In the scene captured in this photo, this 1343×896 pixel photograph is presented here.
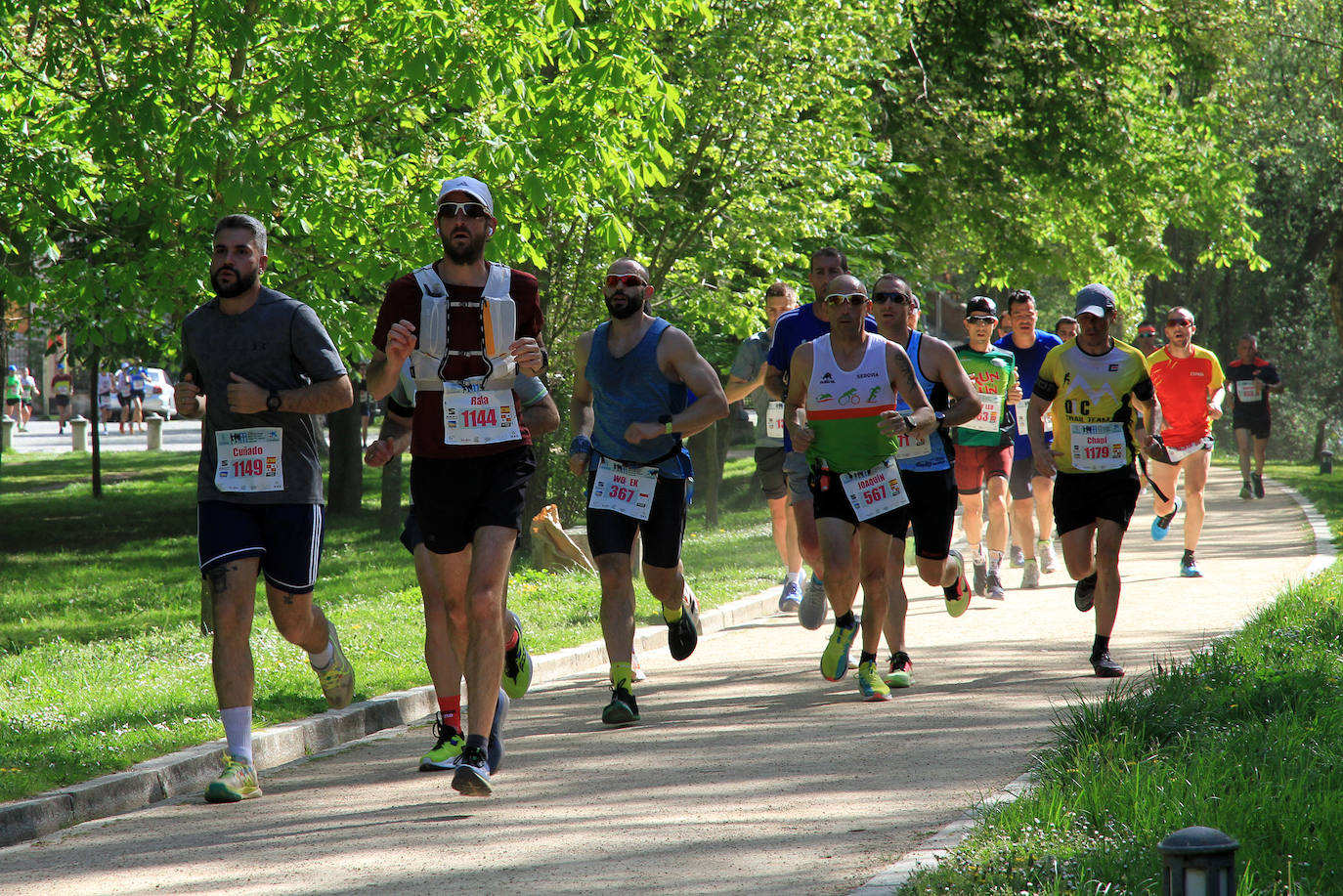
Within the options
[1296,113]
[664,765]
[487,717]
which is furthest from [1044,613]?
[1296,113]

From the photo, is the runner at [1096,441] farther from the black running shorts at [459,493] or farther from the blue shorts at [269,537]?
the blue shorts at [269,537]

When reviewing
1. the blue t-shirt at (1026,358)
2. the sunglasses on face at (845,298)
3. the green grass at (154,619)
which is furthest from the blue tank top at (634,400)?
the blue t-shirt at (1026,358)

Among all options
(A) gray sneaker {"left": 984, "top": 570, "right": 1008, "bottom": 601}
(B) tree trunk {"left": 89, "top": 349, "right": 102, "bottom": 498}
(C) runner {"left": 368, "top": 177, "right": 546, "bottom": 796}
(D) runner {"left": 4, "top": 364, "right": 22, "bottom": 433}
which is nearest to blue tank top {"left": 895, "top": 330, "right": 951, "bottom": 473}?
(C) runner {"left": 368, "top": 177, "right": 546, "bottom": 796}

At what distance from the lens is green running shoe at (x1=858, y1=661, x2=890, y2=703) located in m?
7.90

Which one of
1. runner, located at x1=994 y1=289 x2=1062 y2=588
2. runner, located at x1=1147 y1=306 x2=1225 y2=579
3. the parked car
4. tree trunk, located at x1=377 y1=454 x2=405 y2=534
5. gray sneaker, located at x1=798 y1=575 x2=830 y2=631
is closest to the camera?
gray sneaker, located at x1=798 y1=575 x2=830 y2=631

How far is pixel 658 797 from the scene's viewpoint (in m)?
5.89

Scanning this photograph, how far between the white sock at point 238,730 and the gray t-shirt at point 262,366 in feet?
2.73

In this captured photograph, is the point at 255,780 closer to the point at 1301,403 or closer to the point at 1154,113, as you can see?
the point at 1154,113

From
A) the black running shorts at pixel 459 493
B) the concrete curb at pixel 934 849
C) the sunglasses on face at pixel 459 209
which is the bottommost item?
the concrete curb at pixel 934 849

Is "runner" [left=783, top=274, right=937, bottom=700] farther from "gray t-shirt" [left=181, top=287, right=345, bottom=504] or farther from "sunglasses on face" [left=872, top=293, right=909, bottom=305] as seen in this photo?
"gray t-shirt" [left=181, top=287, right=345, bottom=504]

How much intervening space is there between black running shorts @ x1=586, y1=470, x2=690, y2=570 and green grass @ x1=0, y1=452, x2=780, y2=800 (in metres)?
1.69

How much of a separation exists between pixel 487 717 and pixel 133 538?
14285 millimetres

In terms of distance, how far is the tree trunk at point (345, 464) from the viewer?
71.1ft

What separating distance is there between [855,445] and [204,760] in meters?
3.39
